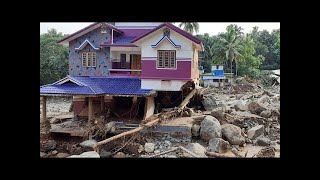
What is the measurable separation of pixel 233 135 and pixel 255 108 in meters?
2.93

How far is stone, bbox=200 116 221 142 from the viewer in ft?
28.6

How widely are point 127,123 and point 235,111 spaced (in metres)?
4.08

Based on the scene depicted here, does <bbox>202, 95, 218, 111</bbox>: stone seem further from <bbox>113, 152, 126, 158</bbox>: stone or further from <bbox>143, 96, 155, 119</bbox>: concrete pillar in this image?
<bbox>113, 152, 126, 158</bbox>: stone

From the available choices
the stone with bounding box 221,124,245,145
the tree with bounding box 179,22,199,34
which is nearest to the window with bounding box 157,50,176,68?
the stone with bounding box 221,124,245,145

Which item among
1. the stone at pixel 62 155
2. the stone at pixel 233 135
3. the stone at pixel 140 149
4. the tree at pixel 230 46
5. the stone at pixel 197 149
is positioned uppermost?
the tree at pixel 230 46

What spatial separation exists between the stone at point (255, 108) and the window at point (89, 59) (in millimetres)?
5539

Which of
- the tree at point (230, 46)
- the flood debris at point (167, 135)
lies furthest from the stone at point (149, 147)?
the tree at point (230, 46)

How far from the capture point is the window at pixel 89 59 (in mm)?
10539

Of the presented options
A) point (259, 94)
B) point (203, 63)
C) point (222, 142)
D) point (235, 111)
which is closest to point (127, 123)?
point (222, 142)

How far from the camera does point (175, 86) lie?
9742 millimetres

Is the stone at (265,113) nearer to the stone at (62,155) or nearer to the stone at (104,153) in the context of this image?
the stone at (104,153)
